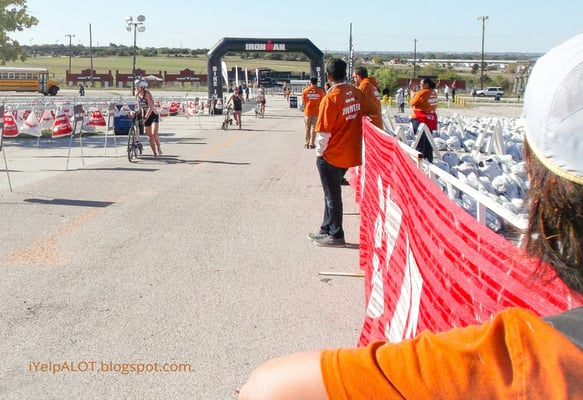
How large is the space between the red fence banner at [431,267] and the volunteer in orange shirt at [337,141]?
2.54 meters

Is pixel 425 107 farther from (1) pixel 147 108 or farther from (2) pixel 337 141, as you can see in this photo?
(2) pixel 337 141

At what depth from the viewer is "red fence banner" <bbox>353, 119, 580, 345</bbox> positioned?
2176 millimetres

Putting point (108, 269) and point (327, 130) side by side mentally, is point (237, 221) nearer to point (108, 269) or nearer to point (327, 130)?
point (327, 130)

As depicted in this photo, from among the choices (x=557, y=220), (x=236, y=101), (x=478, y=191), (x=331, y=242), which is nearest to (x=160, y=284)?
(x=331, y=242)

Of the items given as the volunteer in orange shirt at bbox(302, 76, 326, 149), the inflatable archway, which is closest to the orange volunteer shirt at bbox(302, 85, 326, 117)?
the volunteer in orange shirt at bbox(302, 76, 326, 149)

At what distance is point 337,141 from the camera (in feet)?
28.0

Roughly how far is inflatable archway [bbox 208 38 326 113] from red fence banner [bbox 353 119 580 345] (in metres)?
35.1

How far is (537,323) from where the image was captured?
129 cm

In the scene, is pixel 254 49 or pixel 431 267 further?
pixel 254 49

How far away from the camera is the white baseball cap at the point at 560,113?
129 centimetres

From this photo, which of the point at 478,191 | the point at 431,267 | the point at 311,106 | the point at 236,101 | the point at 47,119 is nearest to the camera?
the point at 431,267

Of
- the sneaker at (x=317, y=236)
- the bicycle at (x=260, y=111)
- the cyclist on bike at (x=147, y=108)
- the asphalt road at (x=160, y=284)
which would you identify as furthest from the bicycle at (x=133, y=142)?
the bicycle at (x=260, y=111)

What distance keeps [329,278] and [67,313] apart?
8.26 feet

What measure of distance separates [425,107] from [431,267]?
43.9 feet
